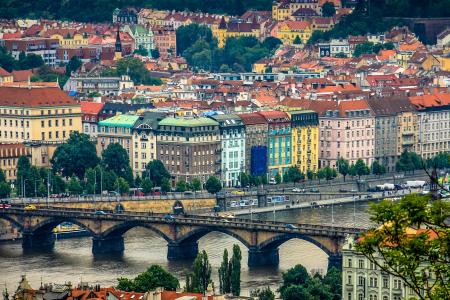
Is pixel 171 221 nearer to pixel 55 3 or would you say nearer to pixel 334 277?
pixel 334 277

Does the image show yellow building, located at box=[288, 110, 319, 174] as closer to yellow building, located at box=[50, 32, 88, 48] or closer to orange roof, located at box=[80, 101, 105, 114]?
orange roof, located at box=[80, 101, 105, 114]

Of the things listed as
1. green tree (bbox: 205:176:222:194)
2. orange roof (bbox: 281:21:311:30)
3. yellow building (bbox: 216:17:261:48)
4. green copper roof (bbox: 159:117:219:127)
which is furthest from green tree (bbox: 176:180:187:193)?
orange roof (bbox: 281:21:311:30)

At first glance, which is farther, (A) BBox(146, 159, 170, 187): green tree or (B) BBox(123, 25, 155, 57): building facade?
(B) BBox(123, 25, 155, 57): building facade

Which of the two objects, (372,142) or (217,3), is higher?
(217,3)

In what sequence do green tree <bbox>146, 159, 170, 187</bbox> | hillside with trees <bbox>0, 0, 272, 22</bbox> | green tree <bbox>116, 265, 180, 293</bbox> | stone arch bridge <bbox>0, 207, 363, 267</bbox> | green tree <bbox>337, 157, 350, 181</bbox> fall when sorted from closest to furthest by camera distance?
green tree <bbox>116, 265, 180, 293</bbox>
stone arch bridge <bbox>0, 207, 363, 267</bbox>
green tree <bbox>146, 159, 170, 187</bbox>
green tree <bbox>337, 157, 350, 181</bbox>
hillside with trees <bbox>0, 0, 272, 22</bbox>

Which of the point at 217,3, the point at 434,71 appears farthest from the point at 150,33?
the point at 434,71

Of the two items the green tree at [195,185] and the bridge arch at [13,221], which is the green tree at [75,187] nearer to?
the green tree at [195,185]

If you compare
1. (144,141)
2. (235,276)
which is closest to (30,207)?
(144,141)
